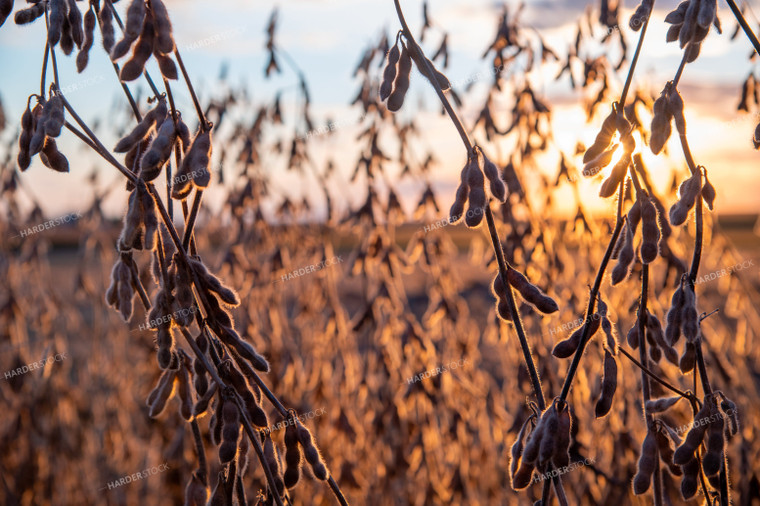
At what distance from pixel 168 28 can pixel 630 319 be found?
2.26 metres

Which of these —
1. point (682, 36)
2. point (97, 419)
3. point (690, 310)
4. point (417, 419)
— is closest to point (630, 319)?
point (417, 419)

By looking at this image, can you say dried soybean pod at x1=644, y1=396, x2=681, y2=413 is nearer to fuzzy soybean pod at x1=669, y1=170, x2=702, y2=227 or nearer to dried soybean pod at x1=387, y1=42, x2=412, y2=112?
fuzzy soybean pod at x1=669, y1=170, x2=702, y2=227

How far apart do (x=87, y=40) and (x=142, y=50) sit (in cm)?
25

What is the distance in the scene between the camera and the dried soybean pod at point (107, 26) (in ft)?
3.98

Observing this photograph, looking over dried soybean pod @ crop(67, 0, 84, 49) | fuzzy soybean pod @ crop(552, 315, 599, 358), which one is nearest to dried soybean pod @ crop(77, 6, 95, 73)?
dried soybean pod @ crop(67, 0, 84, 49)

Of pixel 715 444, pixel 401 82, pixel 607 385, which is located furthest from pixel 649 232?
pixel 401 82

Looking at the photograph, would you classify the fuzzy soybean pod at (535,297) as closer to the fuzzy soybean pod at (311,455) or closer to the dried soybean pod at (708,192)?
the dried soybean pod at (708,192)

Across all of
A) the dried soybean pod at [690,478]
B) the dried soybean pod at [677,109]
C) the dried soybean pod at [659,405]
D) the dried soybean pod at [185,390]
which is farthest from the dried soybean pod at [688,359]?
the dried soybean pod at [185,390]

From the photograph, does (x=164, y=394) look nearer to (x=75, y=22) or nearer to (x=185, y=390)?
(x=185, y=390)

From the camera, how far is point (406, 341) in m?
2.81

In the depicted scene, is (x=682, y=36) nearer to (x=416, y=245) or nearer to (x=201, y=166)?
(x=201, y=166)

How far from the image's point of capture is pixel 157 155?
107 centimetres

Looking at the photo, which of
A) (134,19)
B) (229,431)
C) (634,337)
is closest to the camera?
(134,19)

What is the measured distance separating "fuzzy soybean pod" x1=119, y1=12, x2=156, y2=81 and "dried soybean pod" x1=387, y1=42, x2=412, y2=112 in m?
0.42
